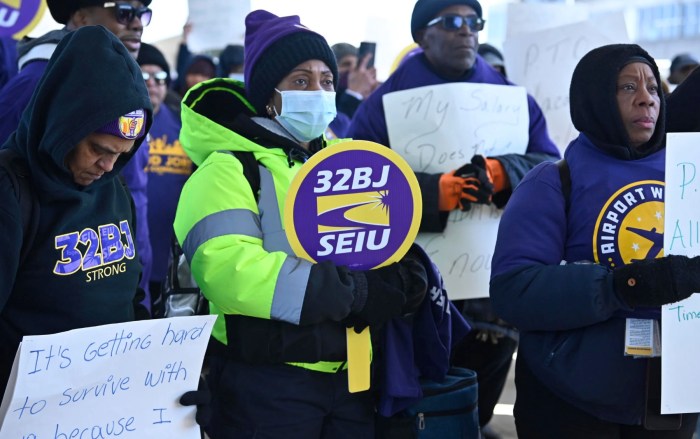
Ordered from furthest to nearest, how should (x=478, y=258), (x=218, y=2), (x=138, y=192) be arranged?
1. (x=218, y=2)
2. (x=138, y=192)
3. (x=478, y=258)

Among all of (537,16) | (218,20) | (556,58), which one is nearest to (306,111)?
(556,58)

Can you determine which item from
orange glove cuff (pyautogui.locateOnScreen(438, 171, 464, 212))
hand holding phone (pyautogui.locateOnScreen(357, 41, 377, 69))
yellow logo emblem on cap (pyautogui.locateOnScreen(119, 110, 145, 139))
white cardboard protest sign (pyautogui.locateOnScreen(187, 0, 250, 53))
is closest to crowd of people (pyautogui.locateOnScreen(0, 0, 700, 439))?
yellow logo emblem on cap (pyautogui.locateOnScreen(119, 110, 145, 139))

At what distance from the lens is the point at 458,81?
391 cm

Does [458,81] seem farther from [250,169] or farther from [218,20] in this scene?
[218,20]

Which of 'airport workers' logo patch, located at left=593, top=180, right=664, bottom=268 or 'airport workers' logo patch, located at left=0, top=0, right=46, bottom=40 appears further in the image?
'airport workers' logo patch, located at left=0, top=0, right=46, bottom=40

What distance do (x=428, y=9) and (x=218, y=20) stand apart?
2.91 metres

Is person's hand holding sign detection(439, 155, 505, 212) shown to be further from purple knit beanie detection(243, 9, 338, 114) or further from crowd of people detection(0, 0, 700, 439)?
purple knit beanie detection(243, 9, 338, 114)

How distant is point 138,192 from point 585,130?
2031mm

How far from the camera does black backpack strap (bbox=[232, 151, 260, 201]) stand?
8.75 feet

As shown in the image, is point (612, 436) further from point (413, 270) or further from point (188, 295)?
point (188, 295)

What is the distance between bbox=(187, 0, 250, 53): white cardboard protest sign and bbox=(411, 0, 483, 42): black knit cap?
101 inches

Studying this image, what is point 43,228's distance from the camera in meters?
2.13

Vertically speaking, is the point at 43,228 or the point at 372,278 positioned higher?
the point at 43,228

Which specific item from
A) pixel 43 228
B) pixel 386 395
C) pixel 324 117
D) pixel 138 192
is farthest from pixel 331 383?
pixel 138 192
